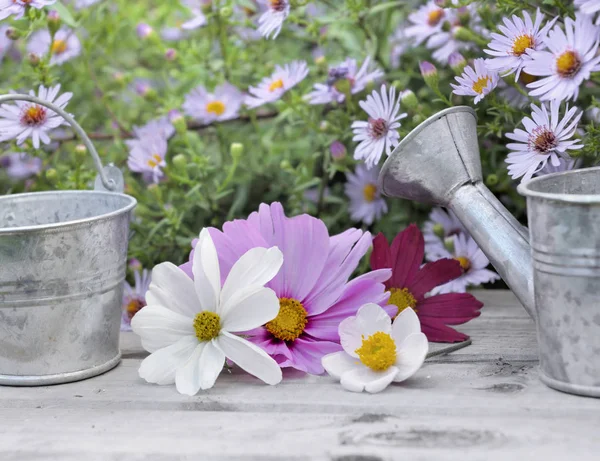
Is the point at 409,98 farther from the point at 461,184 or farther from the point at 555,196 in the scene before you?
the point at 555,196

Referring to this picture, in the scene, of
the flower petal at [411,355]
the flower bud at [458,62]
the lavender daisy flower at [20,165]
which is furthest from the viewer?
the lavender daisy flower at [20,165]

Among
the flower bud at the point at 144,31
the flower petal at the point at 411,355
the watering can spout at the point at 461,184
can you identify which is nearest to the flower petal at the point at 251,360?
the flower petal at the point at 411,355

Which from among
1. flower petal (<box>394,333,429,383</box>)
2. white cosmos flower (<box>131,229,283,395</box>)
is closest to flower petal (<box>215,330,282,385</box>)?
white cosmos flower (<box>131,229,283,395</box>)

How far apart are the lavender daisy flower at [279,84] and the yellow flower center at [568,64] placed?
0.41 m

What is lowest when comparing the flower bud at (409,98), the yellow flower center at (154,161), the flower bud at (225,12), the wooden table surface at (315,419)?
the wooden table surface at (315,419)

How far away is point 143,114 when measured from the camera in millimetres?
1614

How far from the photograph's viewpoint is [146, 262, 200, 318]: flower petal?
0.92 meters

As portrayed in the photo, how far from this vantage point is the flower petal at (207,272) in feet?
2.98

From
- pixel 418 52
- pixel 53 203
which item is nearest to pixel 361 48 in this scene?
pixel 418 52

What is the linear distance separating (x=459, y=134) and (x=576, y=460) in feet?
1.26

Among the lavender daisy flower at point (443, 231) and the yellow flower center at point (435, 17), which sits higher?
the yellow flower center at point (435, 17)

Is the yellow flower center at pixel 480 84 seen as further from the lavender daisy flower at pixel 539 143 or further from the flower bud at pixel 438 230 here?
the flower bud at pixel 438 230

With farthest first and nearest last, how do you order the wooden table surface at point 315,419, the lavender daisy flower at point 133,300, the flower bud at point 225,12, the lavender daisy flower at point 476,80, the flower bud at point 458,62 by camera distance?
the flower bud at point 225,12
the lavender daisy flower at point 133,300
the flower bud at point 458,62
the lavender daisy flower at point 476,80
the wooden table surface at point 315,419

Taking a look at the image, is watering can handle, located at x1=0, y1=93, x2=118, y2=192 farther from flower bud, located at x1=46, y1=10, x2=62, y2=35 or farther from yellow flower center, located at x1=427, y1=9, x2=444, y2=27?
yellow flower center, located at x1=427, y1=9, x2=444, y2=27
